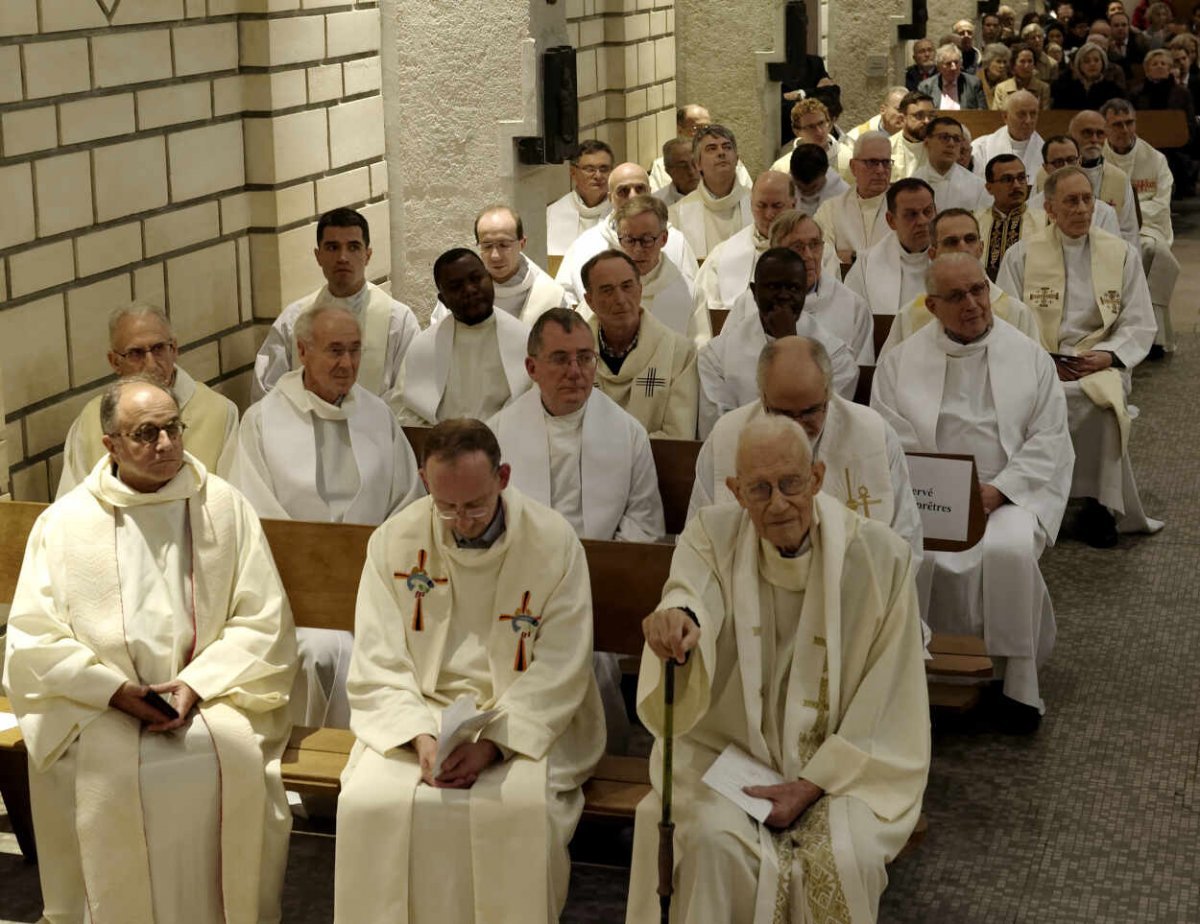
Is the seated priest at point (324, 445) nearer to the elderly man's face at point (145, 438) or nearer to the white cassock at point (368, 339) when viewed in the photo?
the elderly man's face at point (145, 438)

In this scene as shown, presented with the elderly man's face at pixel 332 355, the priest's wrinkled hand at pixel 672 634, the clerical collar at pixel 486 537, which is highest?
the elderly man's face at pixel 332 355

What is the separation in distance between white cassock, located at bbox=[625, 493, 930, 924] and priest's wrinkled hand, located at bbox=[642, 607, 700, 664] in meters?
0.14

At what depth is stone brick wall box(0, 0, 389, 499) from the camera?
6930 mm

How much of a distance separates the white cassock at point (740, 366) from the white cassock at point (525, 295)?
1.26 meters

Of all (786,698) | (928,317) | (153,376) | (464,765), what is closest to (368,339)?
(153,376)

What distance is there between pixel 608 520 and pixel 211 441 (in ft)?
5.06

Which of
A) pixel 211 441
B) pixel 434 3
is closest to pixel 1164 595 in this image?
pixel 211 441

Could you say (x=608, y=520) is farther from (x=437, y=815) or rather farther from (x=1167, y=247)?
(x=1167, y=247)

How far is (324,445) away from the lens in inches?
255

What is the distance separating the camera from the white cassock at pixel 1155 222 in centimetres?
1225

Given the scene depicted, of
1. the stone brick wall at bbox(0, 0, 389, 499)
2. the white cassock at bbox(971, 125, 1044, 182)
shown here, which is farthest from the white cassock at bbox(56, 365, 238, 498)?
the white cassock at bbox(971, 125, 1044, 182)

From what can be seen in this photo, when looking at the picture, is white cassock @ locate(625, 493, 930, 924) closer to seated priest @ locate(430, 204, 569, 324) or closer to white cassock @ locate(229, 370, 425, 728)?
white cassock @ locate(229, 370, 425, 728)

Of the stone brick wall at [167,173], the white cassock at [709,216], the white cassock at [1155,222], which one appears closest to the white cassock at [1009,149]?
the white cassock at [1155,222]

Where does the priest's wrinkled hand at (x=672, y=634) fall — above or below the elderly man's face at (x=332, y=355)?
below
